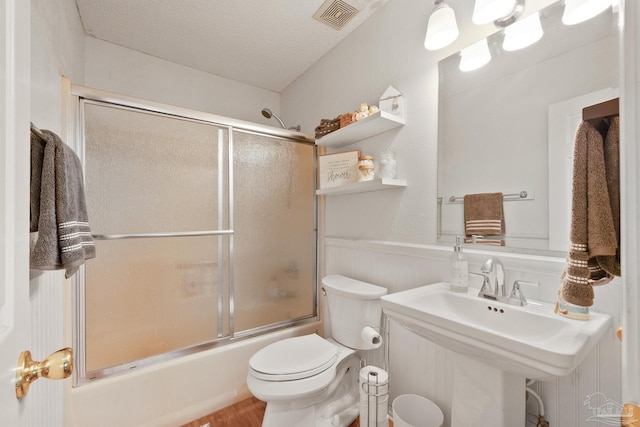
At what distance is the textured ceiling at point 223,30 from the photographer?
1.61 meters

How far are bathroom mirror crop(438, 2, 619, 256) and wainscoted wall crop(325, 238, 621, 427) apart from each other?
0.10m

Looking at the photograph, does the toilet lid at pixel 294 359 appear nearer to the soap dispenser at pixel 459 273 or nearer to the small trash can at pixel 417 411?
the small trash can at pixel 417 411

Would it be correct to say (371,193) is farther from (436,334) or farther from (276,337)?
(276,337)

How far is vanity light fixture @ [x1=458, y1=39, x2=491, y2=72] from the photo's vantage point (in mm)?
1152

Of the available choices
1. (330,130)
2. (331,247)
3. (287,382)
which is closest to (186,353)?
(287,382)

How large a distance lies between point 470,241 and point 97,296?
1784 millimetres

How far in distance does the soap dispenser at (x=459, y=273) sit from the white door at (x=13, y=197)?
1229 millimetres

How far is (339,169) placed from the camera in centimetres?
174

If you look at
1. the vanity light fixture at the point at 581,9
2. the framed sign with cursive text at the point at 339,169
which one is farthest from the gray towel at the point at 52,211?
the vanity light fixture at the point at 581,9

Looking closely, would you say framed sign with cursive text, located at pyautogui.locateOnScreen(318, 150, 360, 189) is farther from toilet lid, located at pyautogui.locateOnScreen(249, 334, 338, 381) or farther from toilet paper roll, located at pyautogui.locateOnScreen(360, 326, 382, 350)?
toilet lid, located at pyautogui.locateOnScreen(249, 334, 338, 381)

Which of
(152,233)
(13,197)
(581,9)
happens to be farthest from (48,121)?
(581,9)

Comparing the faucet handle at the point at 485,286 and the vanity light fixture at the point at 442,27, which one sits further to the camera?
the vanity light fixture at the point at 442,27

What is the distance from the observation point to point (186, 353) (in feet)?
5.22

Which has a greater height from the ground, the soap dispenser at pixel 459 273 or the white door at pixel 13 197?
the white door at pixel 13 197
